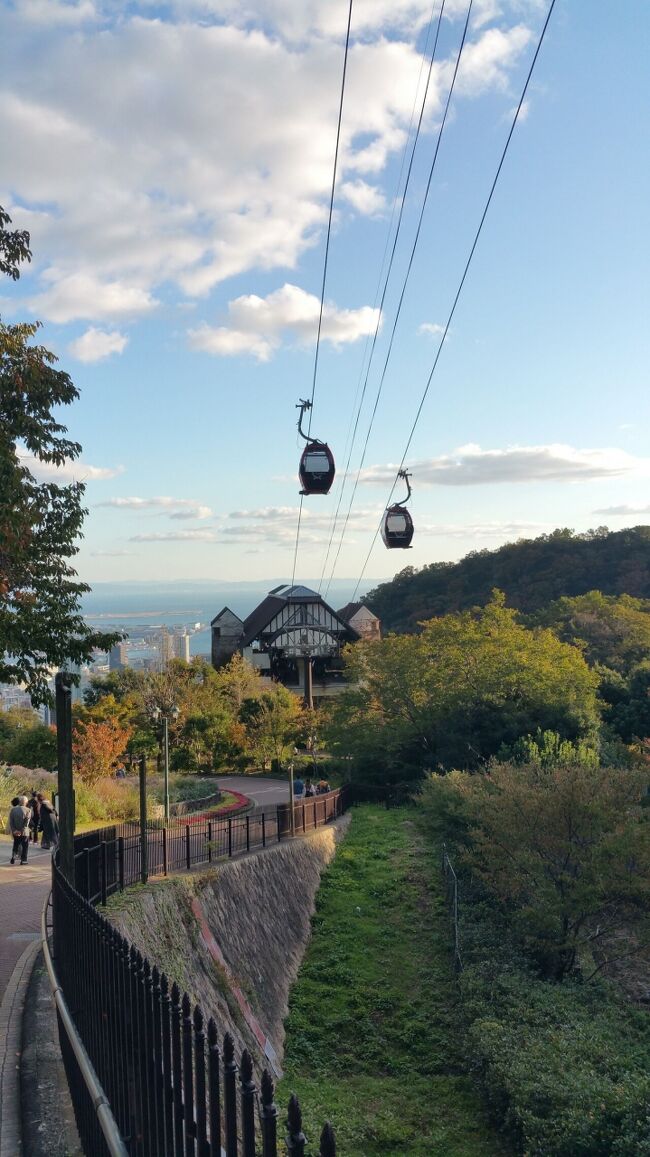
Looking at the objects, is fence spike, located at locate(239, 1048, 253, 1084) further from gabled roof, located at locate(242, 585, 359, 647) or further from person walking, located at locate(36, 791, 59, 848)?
gabled roof, located at locate(242, 585, 359, 647)

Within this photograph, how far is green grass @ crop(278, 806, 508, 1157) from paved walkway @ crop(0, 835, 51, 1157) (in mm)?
4143

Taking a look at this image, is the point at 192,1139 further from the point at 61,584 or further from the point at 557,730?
the point at 557,730

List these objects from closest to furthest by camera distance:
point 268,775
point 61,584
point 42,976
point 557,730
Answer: point 42,976 → point 61,584 → point 557,730 → point 268,775

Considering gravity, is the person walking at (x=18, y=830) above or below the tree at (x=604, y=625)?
below

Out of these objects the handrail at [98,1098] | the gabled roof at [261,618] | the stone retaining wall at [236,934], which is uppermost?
the gabled roof at [261,618]

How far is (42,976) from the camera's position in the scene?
29.1ft

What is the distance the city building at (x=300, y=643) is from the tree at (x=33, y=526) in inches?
1908

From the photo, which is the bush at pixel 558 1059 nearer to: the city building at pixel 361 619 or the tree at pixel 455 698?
the tree at pixel 455 698

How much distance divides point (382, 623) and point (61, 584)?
3506 inches

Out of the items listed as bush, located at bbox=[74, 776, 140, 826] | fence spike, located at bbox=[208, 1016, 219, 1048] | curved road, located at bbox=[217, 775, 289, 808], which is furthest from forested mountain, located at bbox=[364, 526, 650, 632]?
fence spike, located at bbox=[208, 1016, 219, 1048]

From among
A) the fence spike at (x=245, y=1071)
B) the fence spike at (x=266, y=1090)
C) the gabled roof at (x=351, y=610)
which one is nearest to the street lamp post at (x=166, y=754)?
the fence spike at (x=245, y=1071)

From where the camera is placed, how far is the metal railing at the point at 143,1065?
2.71 meters

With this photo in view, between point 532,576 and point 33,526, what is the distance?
80.5 meters

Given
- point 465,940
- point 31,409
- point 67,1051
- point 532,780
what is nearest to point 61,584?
point 31,409
